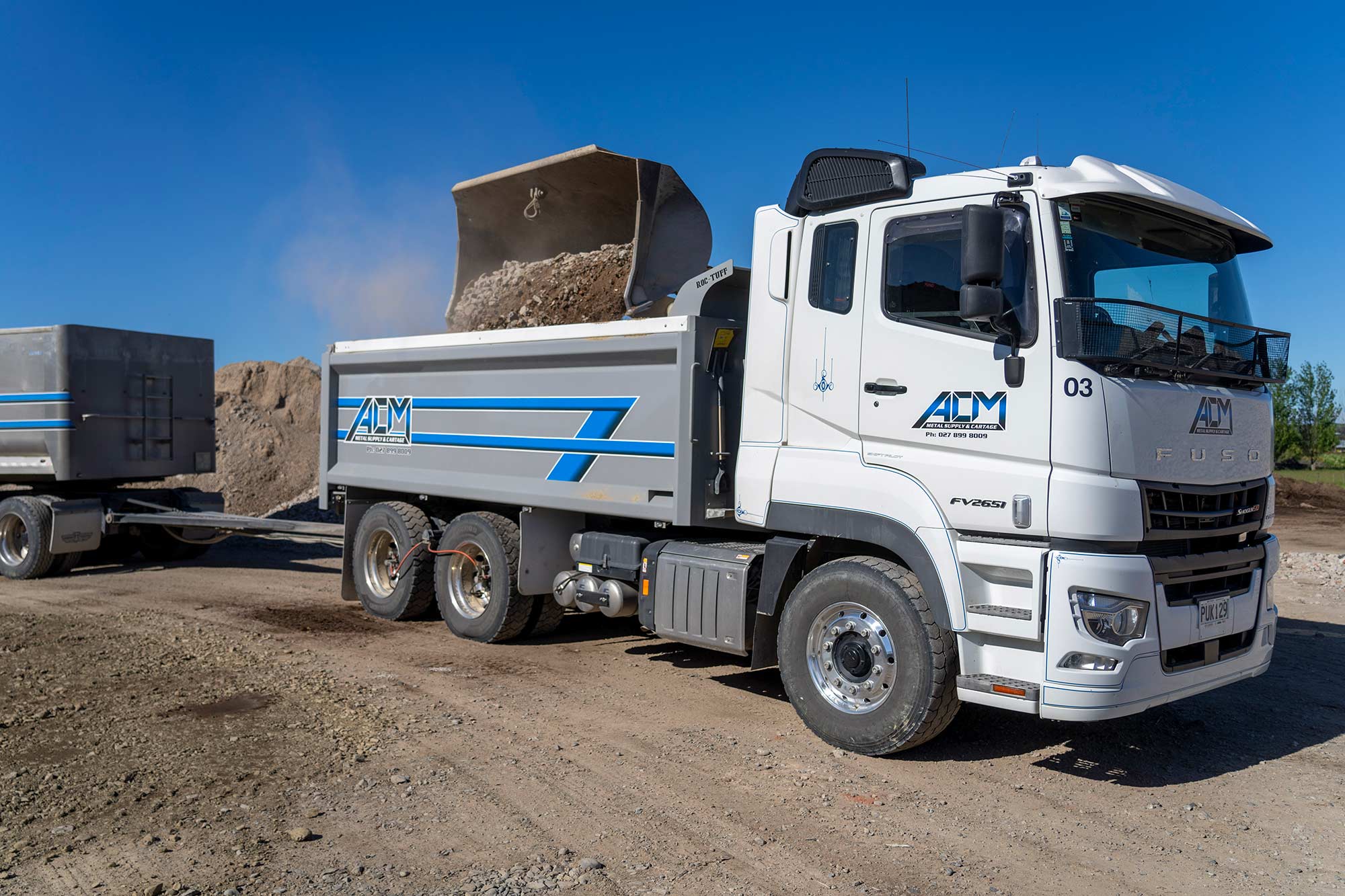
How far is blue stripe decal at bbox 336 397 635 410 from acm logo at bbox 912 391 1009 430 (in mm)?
2371

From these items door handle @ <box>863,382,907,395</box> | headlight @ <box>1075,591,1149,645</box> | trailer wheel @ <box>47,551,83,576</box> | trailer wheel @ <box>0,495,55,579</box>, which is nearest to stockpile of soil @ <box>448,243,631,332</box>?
door handle @ <box>863,382,907,395</box>

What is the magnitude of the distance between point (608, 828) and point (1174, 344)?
341 cm

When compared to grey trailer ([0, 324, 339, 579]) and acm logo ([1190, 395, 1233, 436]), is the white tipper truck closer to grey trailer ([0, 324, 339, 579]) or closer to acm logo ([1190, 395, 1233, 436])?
acm logo ([1190, 395, 1233, 436])

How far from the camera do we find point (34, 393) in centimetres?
1197

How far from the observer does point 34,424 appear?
1198 centimetres

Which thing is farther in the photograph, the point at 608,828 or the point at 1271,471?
the point at 1271,471

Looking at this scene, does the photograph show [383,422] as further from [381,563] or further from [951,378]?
[951,378]

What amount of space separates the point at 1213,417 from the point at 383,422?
6.77 m

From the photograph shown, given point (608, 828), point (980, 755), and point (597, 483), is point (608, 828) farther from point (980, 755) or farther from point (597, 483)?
point (597, 483)

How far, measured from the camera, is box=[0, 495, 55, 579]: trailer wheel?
11703 millimetres

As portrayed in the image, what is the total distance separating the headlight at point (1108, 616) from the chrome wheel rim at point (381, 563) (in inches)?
250

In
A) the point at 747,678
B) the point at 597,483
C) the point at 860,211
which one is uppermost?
the point at 860,211

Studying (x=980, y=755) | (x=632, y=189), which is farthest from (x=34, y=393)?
(x=980, y=755)

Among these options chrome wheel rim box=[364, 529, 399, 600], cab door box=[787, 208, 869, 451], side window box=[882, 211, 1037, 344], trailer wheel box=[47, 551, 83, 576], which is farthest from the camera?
trailer wheel box=[47, 551, 83, 576]
